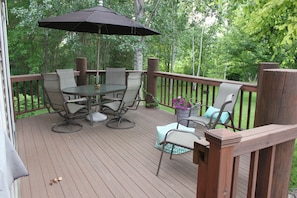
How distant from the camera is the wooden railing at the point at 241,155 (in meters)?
1.27

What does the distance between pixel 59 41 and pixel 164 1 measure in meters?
5.29

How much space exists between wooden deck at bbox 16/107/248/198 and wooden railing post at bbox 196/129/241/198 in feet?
4.36

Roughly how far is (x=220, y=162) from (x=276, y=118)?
66 cm

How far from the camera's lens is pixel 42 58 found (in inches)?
436

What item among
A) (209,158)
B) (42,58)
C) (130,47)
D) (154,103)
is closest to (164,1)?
(130,47)

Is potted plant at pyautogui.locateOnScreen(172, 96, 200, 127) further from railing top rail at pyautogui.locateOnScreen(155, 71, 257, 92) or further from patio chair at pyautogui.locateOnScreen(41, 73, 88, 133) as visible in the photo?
patio chair at pyautogui.locateOnScreen(41, 73, 88, 133)

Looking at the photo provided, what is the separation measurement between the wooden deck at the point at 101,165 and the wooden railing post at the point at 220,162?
133cm

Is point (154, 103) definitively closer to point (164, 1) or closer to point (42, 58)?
point (164, 1)

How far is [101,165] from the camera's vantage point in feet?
10.5

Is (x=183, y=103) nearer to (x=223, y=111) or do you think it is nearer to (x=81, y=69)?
(x=223, y=111)

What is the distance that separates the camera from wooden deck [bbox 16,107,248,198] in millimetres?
2619

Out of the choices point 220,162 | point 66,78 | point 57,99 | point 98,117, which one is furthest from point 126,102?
point 220,162

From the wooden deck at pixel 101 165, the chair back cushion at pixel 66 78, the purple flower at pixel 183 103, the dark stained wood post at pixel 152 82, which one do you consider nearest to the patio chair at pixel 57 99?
the wooden deck at pixel 101 165

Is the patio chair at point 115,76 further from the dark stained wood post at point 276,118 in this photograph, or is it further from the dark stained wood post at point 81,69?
the dark stained wood post at point 276,118
